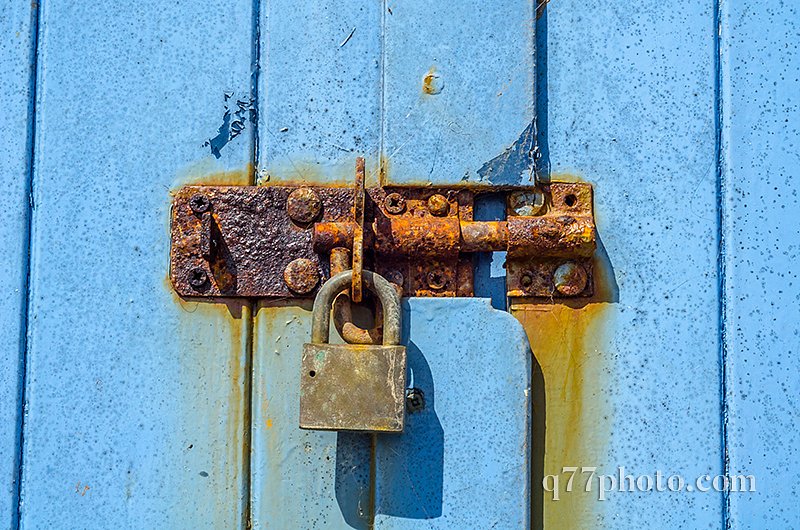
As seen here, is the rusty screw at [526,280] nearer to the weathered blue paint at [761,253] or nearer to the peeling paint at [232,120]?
the weathered blue paint at [761,253]

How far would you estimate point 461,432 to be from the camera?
3.00ft

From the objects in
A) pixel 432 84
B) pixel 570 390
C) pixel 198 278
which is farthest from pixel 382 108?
pixel 570 390

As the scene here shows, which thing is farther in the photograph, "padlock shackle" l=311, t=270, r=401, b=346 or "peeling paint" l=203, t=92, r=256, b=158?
"peeling paint" l=203, t=92, r=256, b=158

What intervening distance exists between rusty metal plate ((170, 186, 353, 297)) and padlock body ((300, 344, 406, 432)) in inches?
4.9

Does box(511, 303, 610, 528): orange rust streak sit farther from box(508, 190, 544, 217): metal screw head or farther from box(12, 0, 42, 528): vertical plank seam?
box(12, 0, 42, 528): vertical plank seam

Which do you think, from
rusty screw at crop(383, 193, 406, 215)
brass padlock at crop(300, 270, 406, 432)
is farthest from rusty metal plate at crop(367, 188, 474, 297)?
brass padlock at crop(300, 270, 406, 432)

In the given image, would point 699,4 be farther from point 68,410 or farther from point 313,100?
point 68,410

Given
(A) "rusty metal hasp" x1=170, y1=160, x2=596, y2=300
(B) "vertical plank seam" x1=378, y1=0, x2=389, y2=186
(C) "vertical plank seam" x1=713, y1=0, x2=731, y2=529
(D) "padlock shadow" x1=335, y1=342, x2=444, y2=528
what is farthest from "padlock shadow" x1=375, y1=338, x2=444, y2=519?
(C) "vertical plank seam" x1=713, y1=0, x2=731, y2=529

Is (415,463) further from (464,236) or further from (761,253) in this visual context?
(761,253)

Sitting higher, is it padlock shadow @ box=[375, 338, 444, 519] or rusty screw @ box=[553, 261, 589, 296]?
rusty screw @ box=[553, 261, 589, 296]

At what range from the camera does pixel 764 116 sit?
967mm

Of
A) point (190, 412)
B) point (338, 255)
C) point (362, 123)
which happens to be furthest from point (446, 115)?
point (190, 412)

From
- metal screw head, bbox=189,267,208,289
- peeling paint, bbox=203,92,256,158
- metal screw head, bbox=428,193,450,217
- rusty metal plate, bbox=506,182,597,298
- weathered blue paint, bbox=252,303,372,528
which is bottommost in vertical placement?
weathered blue paint, bbox=252,303,372,528

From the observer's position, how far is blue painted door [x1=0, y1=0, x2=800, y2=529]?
0.93 meters
